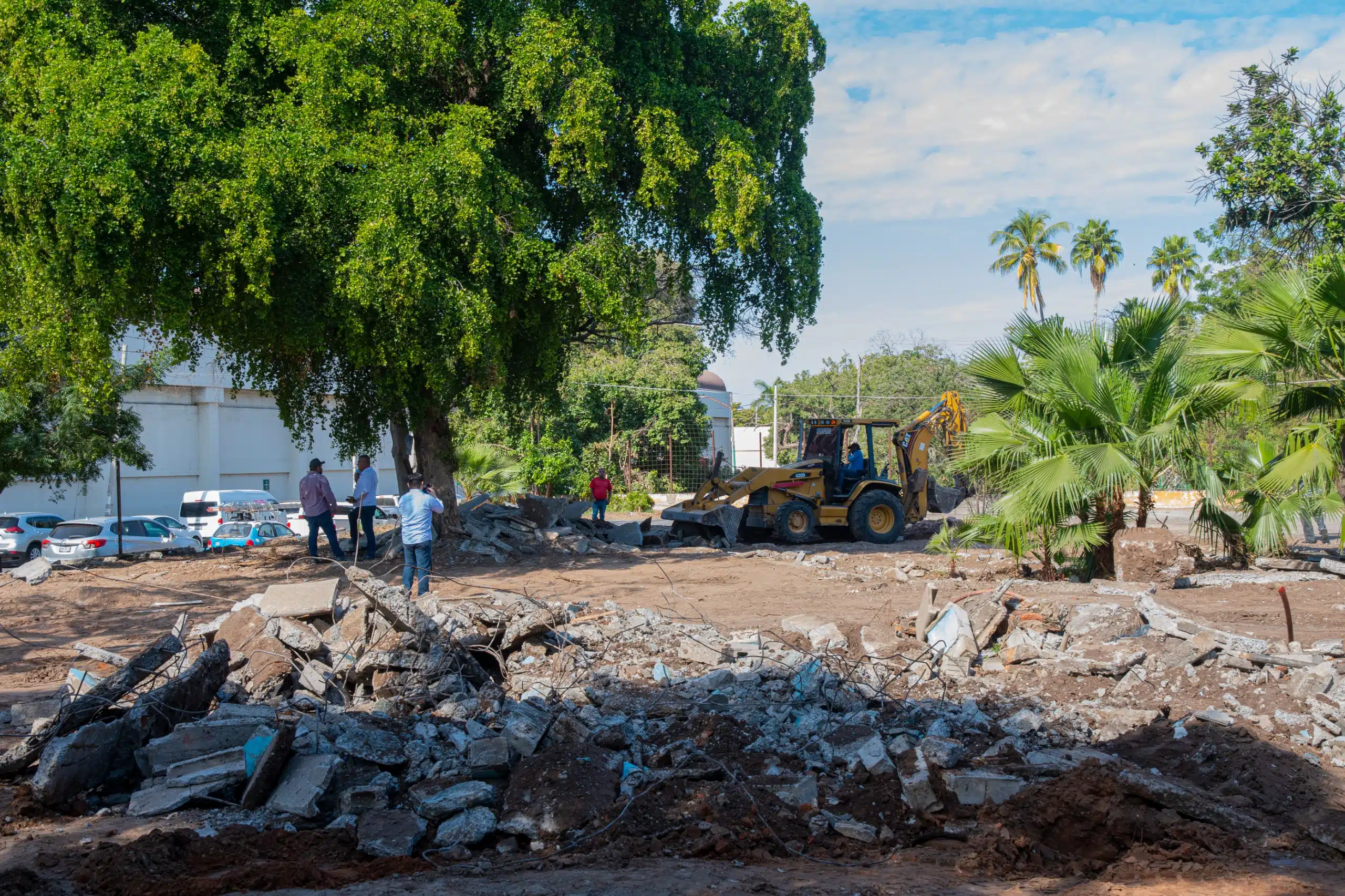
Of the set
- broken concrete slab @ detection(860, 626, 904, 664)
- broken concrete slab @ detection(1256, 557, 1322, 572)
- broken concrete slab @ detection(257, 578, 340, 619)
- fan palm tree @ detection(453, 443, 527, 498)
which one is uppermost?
fan palm tree @ detection(453, 443, 527, 498)

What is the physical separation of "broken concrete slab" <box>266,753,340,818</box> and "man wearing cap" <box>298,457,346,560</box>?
10.1 m

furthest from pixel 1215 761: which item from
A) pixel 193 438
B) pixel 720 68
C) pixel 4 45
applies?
pixel 193 438

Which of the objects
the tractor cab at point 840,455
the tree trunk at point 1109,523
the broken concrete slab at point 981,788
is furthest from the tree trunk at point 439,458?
the broken concrete slab at point 981,788

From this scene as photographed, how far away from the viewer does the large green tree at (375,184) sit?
1163 cm

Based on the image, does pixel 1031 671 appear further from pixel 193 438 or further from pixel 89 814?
pixel 193 438

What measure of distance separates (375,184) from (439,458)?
17.1 feet

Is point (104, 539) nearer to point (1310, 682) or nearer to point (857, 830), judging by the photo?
point (857, 830)

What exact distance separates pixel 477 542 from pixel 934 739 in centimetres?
1102

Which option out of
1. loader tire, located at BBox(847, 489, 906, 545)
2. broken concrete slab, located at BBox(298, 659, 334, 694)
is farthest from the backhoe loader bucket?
broken concrete slab, located at BBox(298, 659, 334, 694)

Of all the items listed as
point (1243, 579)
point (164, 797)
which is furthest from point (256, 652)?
point (1243, 579)

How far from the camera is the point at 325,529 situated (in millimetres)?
15914

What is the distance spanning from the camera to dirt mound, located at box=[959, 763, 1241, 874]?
4.77 metres

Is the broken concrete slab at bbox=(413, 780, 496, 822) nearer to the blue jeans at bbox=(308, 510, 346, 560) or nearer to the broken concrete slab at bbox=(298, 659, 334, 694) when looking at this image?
the broken concrete slab at bbox=(298, 659, 334, 694)

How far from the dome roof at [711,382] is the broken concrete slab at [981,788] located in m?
39.4
